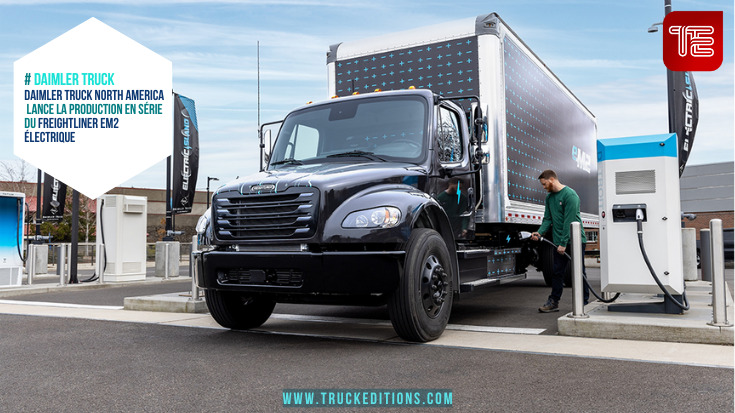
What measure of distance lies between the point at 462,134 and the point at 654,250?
2.40 meters

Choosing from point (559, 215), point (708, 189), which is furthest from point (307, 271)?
point (708, 189)

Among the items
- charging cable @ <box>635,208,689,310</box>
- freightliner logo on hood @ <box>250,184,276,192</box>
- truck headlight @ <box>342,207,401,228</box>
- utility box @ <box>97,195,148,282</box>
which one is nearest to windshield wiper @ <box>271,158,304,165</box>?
freightliner logo on hood @ <box>250,184,276,192</box>

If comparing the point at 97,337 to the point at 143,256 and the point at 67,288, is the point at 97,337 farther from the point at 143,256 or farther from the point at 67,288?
the point at 143,256

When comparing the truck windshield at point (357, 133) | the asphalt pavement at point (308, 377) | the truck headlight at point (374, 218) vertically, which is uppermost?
the truck windshield at point (357, 133)

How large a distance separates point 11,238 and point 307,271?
11394 mm

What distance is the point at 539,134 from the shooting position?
10.0 m

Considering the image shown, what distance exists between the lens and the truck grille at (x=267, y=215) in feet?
18.5

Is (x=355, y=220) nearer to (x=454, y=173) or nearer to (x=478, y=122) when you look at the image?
(x=454, y=173)

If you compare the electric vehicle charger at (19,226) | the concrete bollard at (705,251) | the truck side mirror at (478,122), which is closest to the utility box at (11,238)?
the electric vehicle charger at (19,226)

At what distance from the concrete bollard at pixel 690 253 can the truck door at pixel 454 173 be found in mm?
5544

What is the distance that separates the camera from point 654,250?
20.6ft

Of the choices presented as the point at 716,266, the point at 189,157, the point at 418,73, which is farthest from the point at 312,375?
the point at 189,157

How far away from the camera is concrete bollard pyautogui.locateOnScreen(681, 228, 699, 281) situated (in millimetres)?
11117

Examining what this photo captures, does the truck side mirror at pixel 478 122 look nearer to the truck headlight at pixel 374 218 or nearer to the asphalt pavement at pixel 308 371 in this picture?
the truck headlight at pixel 374 218
